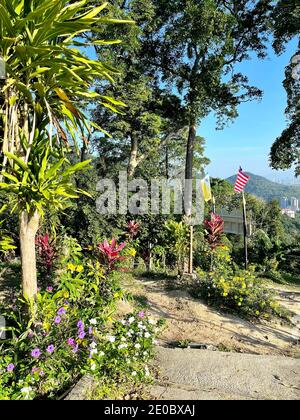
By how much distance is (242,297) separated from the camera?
4.66m

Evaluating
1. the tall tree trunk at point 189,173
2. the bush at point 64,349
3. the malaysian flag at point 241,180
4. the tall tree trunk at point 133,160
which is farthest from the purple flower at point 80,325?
the tall tree trunk at point 133,160

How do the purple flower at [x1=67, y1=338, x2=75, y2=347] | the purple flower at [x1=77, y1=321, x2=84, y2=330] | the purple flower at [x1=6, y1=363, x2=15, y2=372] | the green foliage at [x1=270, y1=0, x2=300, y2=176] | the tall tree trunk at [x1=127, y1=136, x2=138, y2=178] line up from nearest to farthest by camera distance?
the purple flower at [x1=6, y1=363, x2=15, y2=372] → the purple flower at [x1=67, y1=338, x2=75, y2=347] → the purple flower at [x1=77, y1=321, x2=84, y2=330] → the green foliage at [x1=270, y1=0, x2=300, y2=176] → the tall tree trunk at [x1=127, y1=136, x2=138, y2=178]

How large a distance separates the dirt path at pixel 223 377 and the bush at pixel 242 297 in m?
1.52

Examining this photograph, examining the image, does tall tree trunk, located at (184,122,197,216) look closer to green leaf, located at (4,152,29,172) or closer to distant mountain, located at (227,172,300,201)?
green leaf, located at (4,152,29,172)

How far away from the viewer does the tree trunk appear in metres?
2.48

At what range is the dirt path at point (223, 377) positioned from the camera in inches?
94.3

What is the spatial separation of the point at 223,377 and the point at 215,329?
4.68 feet

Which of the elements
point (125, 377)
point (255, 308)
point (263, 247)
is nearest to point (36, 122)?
point (125, 377)

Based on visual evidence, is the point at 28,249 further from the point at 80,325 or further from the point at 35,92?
the point at 35,92

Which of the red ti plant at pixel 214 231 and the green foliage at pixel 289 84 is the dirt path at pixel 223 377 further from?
the green foliage at pixel 289 84

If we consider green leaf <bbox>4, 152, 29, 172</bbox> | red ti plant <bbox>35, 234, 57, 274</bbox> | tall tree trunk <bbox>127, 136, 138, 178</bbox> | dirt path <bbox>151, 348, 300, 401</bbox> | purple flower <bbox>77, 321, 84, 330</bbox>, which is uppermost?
tall tree trunk <bbox>127, 136, 138, 178</bbox>

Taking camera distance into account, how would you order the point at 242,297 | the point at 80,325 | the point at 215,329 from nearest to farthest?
the point at 80,325 < the point at 215,329 < the point at 242,297

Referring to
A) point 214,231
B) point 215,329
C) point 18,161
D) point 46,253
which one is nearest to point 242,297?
point 215,329

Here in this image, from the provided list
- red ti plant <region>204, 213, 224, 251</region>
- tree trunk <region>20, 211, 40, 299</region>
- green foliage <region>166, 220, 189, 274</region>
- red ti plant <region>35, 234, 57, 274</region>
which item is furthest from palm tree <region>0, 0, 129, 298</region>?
red ti plant <region>204, 213, 224, 251</region>
